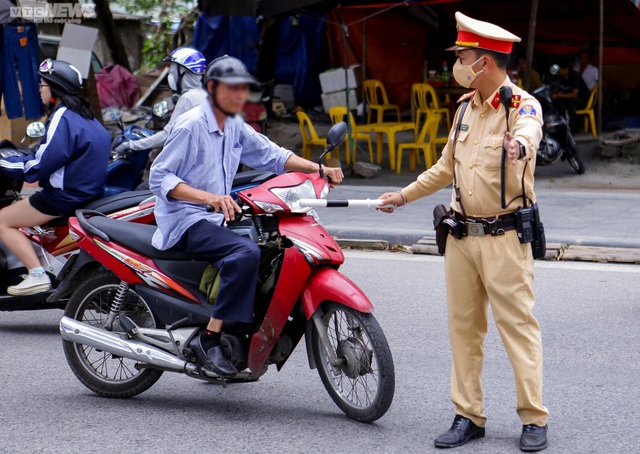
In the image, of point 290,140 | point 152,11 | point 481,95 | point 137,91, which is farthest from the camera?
point 152,11

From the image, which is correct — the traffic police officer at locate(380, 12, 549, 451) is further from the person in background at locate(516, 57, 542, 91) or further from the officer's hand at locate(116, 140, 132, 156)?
the person in background at locate(516, 57, 542, 91)

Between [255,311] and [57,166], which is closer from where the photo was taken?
[255,311]

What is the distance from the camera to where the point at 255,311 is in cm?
421

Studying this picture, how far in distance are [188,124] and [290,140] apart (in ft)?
38.6

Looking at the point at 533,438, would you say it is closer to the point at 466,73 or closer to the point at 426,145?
the point at 466,73

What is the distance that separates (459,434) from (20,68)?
399 inches

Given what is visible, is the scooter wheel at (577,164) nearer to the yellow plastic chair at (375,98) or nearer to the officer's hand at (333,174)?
the yellow plastic chair at (375,98)

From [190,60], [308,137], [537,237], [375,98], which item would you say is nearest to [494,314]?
[537,237]

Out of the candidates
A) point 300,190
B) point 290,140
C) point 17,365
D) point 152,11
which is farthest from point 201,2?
point 152,11

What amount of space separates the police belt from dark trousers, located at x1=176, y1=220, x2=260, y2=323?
37.7 inches

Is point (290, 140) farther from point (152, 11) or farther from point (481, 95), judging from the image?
point (481, 95)

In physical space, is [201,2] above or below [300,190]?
above

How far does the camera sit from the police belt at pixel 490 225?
12.1 ft

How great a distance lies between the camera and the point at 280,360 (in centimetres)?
427
